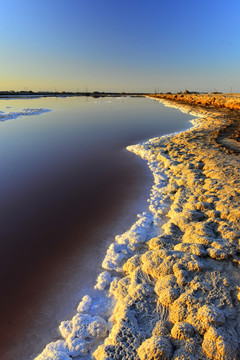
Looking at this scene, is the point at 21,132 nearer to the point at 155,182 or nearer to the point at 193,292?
the point at 155,182

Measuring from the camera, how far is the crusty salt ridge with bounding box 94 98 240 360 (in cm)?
229

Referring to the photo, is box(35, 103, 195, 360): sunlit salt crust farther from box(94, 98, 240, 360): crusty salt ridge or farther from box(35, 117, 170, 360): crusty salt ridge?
box(94, 98, 240, 360): crusty salt ridge

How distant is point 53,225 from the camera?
4.70 meters

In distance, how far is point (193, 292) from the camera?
2.87 meters

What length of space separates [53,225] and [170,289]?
9.05 feet

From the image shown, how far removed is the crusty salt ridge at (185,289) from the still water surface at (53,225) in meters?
0.71

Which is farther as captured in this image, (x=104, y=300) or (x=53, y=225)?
(x=53, y=225)

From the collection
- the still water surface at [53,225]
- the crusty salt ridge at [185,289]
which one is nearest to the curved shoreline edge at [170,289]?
the crusty salt ridge at [185,289]

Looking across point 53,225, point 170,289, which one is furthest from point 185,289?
point 53,225

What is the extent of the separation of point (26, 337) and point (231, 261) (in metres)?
2.99

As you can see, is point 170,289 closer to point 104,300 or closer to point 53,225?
point 104,300

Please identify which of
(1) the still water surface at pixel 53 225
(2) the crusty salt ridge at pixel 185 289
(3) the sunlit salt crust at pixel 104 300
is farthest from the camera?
(1) the still water surface at pixel 53 225

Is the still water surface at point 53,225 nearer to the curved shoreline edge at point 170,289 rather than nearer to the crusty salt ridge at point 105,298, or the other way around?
the crusty salt ridge at point 105,298

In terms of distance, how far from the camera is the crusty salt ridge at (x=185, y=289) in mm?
2295
